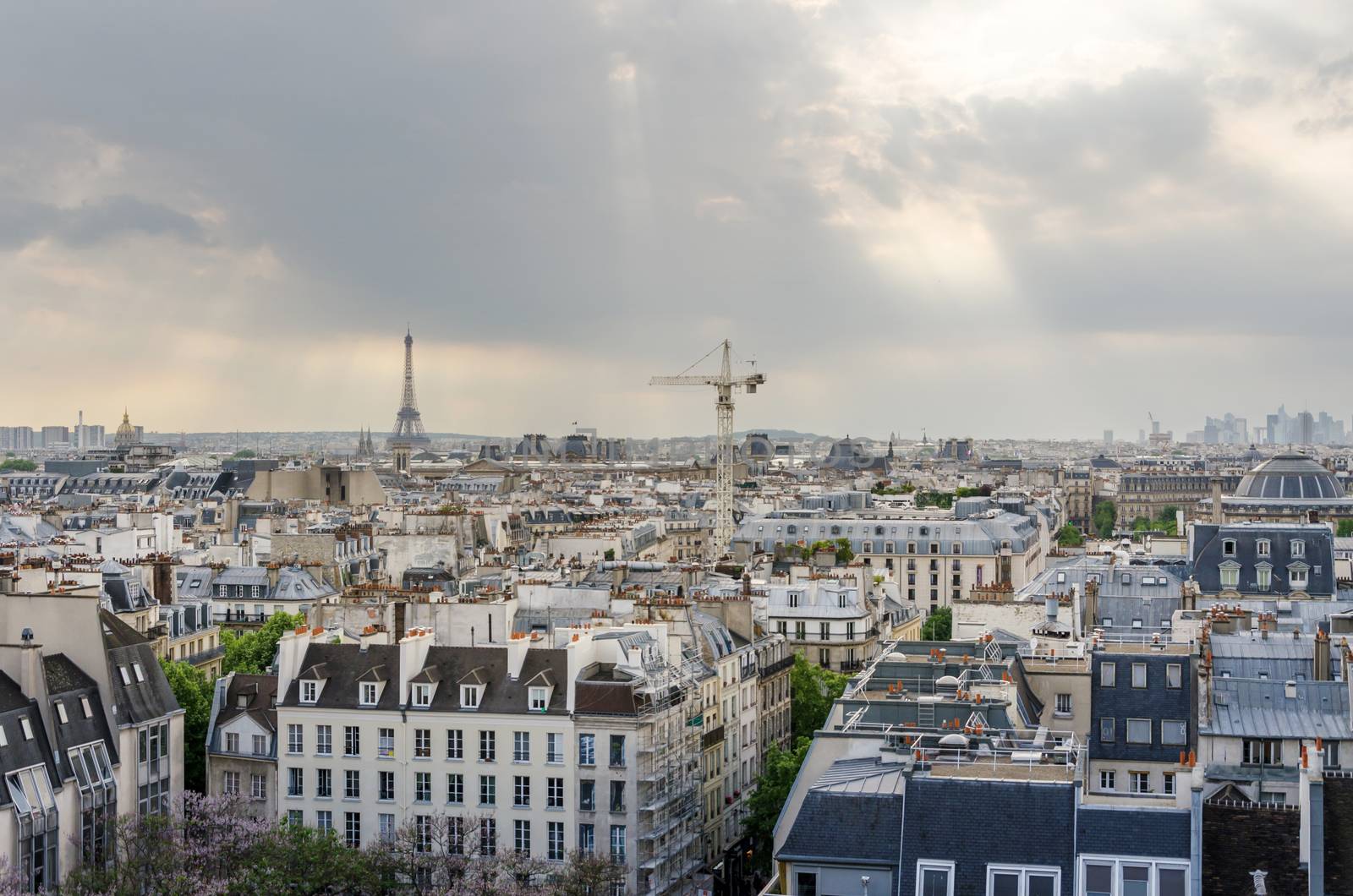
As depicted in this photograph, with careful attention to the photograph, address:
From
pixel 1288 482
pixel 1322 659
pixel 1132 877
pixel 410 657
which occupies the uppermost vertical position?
pixel 1288 482

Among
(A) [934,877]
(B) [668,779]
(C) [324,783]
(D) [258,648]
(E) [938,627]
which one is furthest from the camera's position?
(E) [938,627]

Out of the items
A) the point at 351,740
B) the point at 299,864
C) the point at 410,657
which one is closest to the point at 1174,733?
the point at 410,657

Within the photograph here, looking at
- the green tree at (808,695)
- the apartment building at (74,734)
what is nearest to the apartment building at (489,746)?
the apartment building at (74,734)

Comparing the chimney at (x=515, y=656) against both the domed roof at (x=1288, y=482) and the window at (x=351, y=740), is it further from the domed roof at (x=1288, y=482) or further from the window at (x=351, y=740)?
the domed roof at (x=1288, y=482)

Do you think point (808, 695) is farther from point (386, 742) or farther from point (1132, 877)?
point (1132, 877)

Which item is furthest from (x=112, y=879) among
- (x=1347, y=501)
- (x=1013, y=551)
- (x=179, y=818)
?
(x=1347, y=501)

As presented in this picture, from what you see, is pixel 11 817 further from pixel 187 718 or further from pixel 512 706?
pixel 187 718

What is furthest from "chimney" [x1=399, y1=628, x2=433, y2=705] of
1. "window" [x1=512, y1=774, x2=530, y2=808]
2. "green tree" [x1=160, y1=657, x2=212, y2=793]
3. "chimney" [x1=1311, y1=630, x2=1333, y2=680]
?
"chimney" [x1=1311, y1=630, x2=1333, y2=680]
